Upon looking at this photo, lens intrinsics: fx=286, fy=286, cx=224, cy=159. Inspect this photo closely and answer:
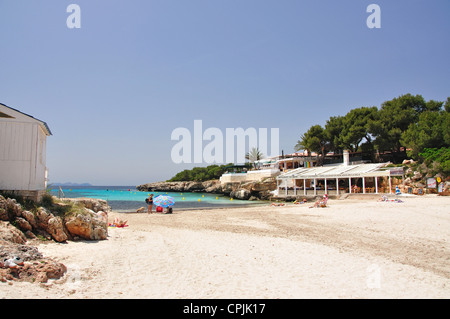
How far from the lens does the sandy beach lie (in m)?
5.04

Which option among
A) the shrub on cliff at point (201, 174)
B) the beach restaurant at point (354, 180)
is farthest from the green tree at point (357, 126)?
the shrub on cliff at point (201, 174)

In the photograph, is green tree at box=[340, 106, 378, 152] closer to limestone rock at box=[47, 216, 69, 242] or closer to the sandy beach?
the sandy beach

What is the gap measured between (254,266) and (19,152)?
27.7 feet

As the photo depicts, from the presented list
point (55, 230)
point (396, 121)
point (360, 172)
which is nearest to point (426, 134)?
point (360, 172)

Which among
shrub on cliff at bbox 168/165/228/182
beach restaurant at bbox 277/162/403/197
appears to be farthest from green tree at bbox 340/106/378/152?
shrub on cliff at bbox 168/165/228/182

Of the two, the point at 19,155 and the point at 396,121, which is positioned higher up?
the point at 396,121

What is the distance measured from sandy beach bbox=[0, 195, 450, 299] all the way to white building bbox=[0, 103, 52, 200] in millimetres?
2670

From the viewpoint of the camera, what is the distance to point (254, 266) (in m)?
6.77

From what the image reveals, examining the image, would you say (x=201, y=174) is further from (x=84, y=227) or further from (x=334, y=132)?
(x=84, y=227)

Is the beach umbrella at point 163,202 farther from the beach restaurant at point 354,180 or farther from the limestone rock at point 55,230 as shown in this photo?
the beach restaurant at point 354,180

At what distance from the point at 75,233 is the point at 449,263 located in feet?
34.3

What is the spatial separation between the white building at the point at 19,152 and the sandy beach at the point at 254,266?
267 cm

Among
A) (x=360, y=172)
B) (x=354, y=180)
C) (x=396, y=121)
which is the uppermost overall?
(x=396, y=121)

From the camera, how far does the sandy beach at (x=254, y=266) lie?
16.5 ft
